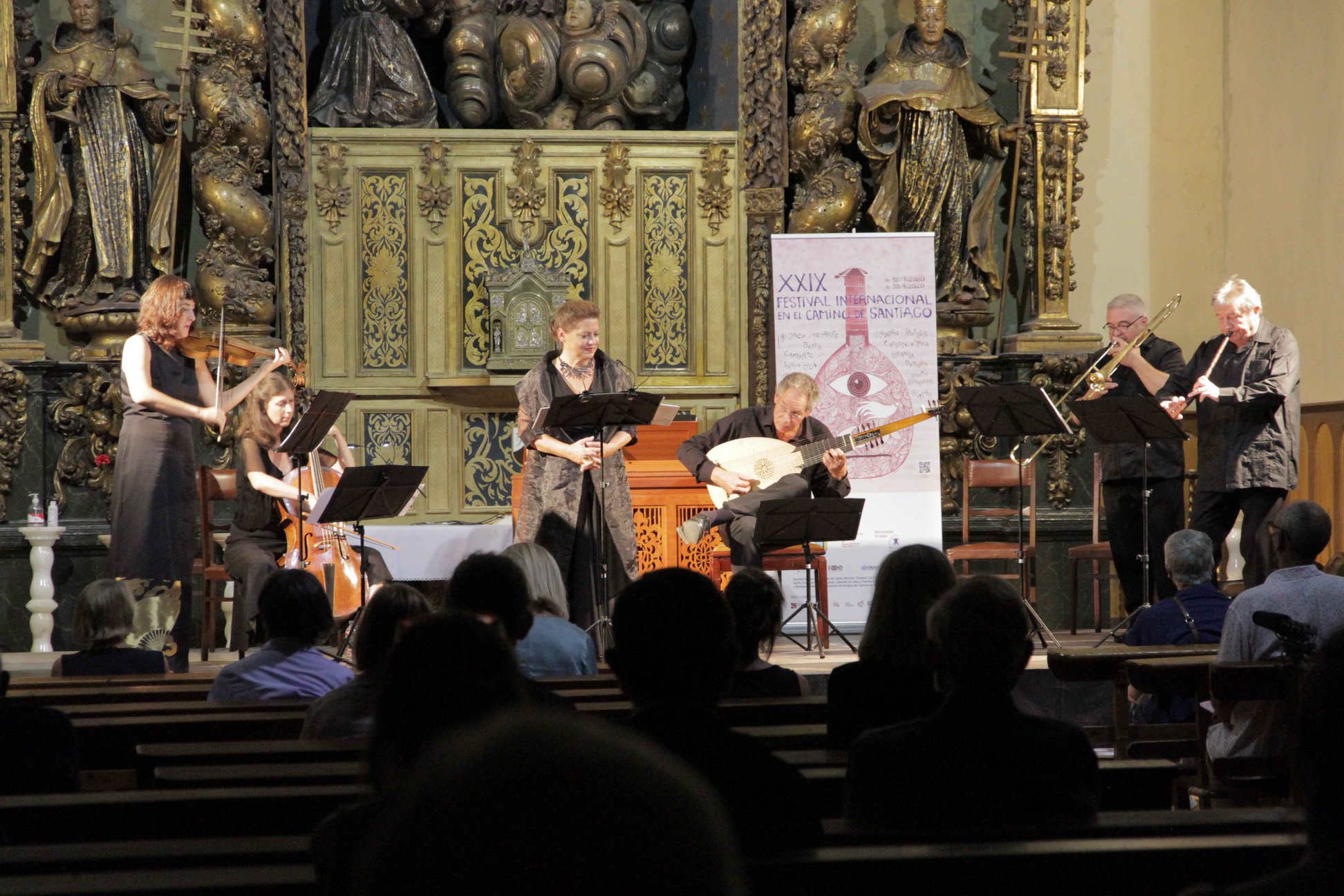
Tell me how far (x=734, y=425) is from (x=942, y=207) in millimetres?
2794

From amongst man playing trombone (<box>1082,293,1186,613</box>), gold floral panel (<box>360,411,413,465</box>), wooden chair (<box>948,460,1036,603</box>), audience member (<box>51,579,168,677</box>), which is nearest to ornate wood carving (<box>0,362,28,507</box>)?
gold floral panel (<box>360,411,413,465</box>)

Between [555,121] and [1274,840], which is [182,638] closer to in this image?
[555,121]

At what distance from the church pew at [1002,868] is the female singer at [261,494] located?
574 cm

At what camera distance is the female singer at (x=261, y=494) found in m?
7.20

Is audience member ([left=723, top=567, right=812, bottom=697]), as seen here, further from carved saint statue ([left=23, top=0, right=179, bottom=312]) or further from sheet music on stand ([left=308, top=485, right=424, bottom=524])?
carved saint statue ([left=23, top=0, right=179, bottom=312])

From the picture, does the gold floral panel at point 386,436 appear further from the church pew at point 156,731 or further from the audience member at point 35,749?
the audience member at point 35,749

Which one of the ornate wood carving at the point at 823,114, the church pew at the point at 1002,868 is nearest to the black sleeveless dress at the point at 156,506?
the ornate wood carving at the point at 823,114

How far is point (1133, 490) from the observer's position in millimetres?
8031

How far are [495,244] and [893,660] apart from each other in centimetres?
722

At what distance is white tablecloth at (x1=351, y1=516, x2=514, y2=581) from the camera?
843cm

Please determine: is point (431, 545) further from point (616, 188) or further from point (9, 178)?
point (9, 178)

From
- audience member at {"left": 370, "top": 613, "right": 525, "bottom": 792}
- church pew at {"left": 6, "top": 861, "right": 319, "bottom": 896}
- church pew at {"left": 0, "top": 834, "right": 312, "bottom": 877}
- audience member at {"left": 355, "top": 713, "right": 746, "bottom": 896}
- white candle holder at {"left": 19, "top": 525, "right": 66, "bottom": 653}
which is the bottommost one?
white candle holder at {"left": 19, "top": 525, "right": 66, "bottom": 653}

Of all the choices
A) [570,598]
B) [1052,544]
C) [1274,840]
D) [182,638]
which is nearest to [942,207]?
[1052,544]

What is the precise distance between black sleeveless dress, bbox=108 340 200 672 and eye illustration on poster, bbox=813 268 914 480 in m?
3.73
